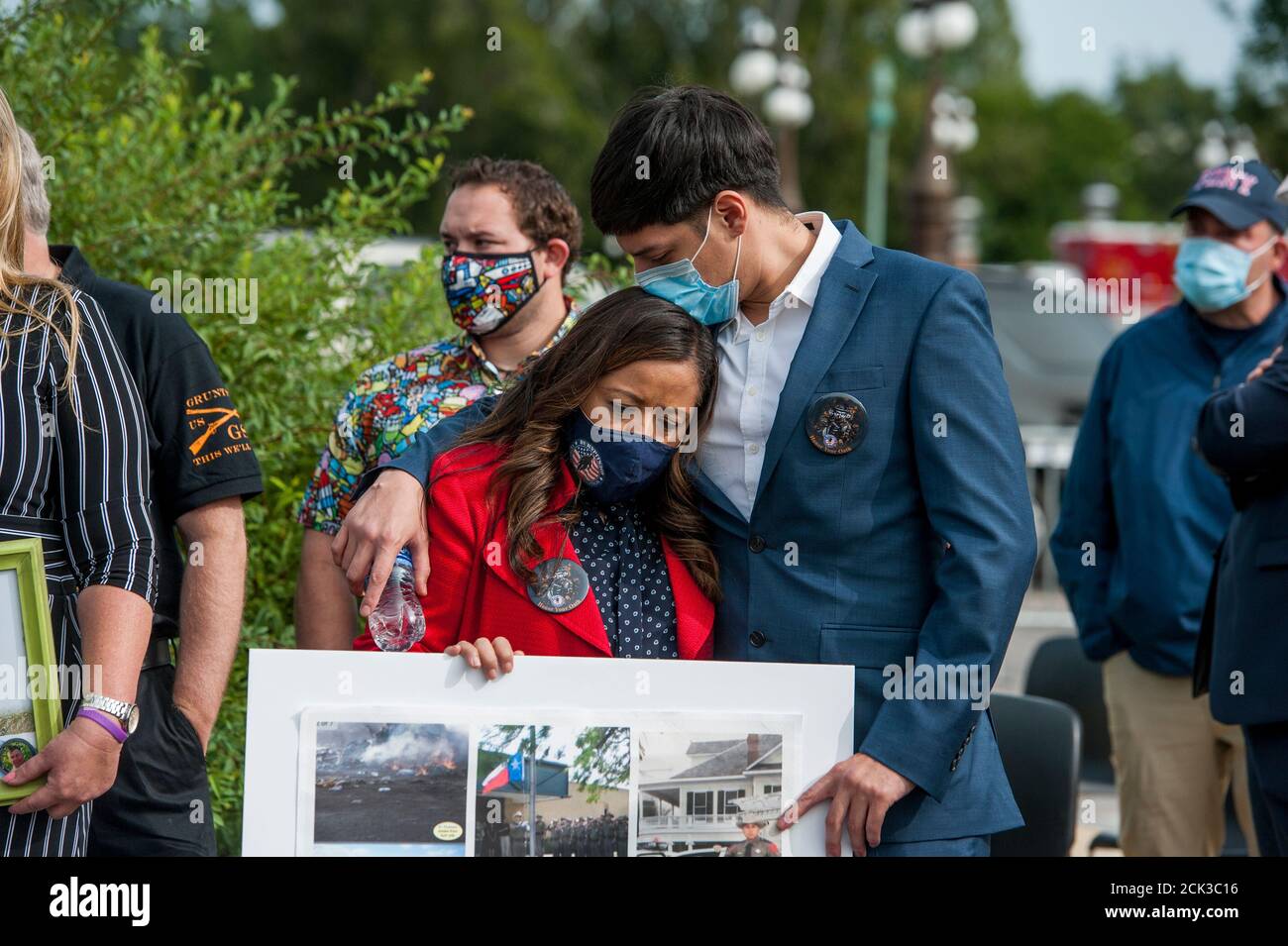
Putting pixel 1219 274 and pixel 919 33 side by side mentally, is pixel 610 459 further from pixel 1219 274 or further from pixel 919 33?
pixel 919 33

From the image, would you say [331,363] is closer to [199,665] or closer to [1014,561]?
[199,665]

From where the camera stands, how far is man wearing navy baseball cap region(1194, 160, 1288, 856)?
3549 mm

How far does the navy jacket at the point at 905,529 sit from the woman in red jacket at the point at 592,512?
151 mm

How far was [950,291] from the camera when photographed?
8.43 ft

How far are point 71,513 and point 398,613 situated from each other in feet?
1.86

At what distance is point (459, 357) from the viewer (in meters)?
3.92

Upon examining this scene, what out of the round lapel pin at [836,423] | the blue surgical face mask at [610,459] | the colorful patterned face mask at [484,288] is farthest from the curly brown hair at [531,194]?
the round lapel pin at [836,423]

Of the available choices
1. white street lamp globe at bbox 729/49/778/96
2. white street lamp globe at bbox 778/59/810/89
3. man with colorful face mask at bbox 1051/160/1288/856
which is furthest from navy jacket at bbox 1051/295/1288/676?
white street lamp globe at bbox 778/59/810/89

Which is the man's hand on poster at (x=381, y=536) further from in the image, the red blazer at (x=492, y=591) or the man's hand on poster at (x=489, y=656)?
the man's hand on poster at (x=489, y=656)

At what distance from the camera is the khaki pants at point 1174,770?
4762mm

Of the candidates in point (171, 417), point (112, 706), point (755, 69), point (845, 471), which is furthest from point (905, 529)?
point (755, 69)

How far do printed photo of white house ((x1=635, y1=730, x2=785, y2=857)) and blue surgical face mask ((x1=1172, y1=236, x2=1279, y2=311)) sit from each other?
299 cm

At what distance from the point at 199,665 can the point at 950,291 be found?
163 cm
